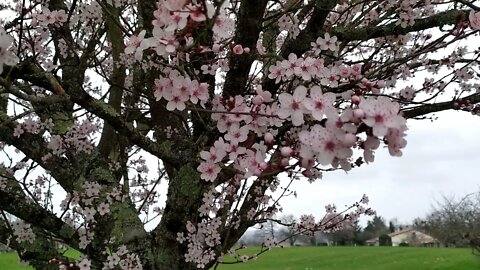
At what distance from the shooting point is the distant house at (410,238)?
64.7 metres

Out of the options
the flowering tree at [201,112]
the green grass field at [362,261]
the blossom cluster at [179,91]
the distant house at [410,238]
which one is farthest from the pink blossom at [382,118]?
the distant house at [410,238]

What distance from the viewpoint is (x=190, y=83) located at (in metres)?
1.96

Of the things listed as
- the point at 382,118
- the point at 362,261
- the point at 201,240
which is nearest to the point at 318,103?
the point at 382,118

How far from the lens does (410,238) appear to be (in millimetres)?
69688

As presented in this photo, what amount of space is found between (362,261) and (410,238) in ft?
134

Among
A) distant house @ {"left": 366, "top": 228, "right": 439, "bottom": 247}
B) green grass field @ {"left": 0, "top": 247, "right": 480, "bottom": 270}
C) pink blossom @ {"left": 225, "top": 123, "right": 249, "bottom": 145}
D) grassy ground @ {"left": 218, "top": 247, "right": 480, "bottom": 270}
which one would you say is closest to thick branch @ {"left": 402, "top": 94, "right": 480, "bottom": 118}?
pink blossom @ {"left": 225, "top": 123, "right": 249, "bottom": 145}

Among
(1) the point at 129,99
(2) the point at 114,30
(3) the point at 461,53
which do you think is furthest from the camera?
(1) the point at 129,99

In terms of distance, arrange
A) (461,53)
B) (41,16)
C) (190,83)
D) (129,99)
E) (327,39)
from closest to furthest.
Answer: (190,83) < (327,39) < (41,16) < (461,53) < (129,99)

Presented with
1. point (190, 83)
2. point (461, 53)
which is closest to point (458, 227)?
point (461, 53)

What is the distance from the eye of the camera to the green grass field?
2553cm

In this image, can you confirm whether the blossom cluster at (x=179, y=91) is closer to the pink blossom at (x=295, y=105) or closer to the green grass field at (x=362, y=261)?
the pink blossom at (x=295, y=105)

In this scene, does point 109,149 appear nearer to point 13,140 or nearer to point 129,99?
point 129,99

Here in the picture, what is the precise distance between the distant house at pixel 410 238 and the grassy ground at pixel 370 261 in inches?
1054

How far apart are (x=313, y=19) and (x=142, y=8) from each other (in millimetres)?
1063
